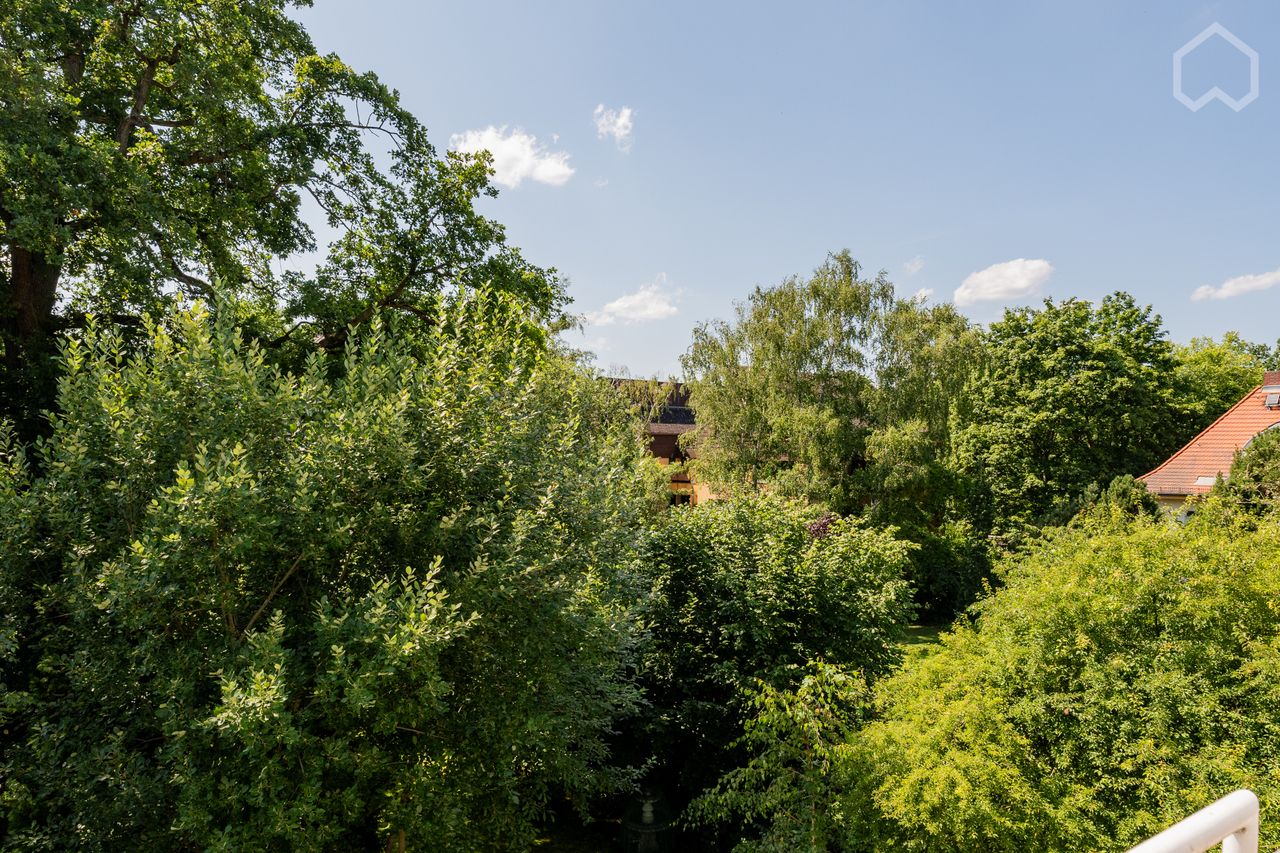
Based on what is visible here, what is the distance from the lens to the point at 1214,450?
74.5 ft

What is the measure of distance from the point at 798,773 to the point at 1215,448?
78.6 ft

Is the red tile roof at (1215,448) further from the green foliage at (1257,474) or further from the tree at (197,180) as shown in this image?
the tree at (197,180)

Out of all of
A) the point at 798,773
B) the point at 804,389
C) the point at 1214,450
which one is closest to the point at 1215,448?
the point at 1214,450

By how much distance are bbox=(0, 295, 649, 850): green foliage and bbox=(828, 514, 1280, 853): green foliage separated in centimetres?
338

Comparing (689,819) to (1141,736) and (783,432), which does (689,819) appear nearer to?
(1141,736)

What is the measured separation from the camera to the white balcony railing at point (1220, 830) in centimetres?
121

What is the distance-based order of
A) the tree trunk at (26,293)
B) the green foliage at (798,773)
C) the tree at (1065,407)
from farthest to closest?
the tree at (1065,407)
the tree trunk at (26,293)
the green foliage at (798,773)

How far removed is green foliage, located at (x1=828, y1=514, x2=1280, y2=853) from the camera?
241 inches

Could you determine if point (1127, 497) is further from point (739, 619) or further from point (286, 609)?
point (286, 609)

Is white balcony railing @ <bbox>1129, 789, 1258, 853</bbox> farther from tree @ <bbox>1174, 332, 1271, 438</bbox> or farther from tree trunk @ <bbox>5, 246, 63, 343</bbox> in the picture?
tree @ <bbox>1174, 332, 1271, 438</bbox>

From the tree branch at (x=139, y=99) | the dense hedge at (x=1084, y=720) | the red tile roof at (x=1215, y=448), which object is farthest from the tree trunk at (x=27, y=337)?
the red tile roof at (x=1215, y=448)

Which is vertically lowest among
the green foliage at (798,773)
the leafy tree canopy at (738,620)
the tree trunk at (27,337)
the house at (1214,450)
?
the green foliage at (798,773)

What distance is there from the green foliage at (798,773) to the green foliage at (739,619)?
57.2 inches

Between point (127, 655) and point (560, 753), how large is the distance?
12.0 feet
